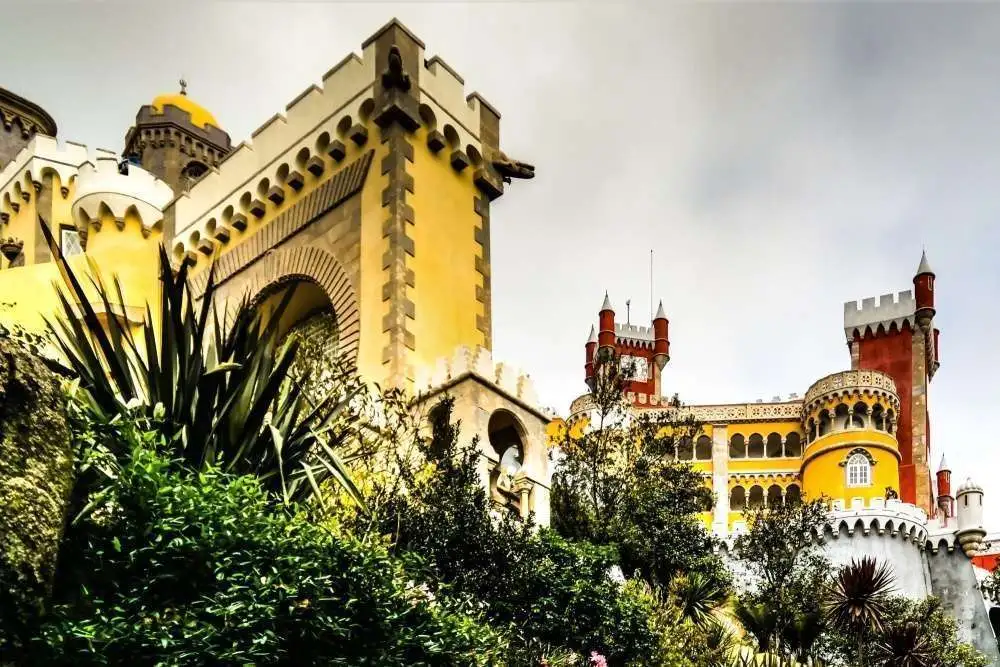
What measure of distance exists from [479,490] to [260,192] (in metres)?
7.89

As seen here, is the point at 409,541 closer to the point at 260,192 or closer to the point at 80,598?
the point at 80,598

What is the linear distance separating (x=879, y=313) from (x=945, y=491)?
1911 centimetres

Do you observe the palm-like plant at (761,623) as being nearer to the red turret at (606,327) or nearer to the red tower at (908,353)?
the red tower at (908,353)

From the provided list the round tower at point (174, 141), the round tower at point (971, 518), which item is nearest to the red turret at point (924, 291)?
the round tower at point (971, 518)

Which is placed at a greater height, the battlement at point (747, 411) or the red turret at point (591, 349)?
the red turret at point (591, 349)

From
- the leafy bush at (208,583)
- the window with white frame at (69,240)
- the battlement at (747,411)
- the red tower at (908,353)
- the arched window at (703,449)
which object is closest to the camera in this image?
the leafy bush at (208,583)

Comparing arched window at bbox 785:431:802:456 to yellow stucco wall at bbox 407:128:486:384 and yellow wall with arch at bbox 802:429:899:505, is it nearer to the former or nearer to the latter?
yellow wall with arch at bbox 802:429:899:505

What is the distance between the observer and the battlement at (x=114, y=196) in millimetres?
20641

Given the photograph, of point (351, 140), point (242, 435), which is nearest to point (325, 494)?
point (242, 435)

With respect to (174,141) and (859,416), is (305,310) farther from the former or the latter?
(859,416)

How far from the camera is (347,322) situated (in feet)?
55.6

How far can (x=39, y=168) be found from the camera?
24203 mm

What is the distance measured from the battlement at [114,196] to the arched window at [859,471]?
35.5m

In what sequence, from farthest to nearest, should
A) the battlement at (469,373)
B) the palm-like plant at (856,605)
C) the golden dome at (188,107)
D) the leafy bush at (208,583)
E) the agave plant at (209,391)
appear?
the golden dome at (188,107), the palm-like plant at (856,605), the battlement at (469,373), the agave plant at (209,391), the leafy bush at (208,583)
